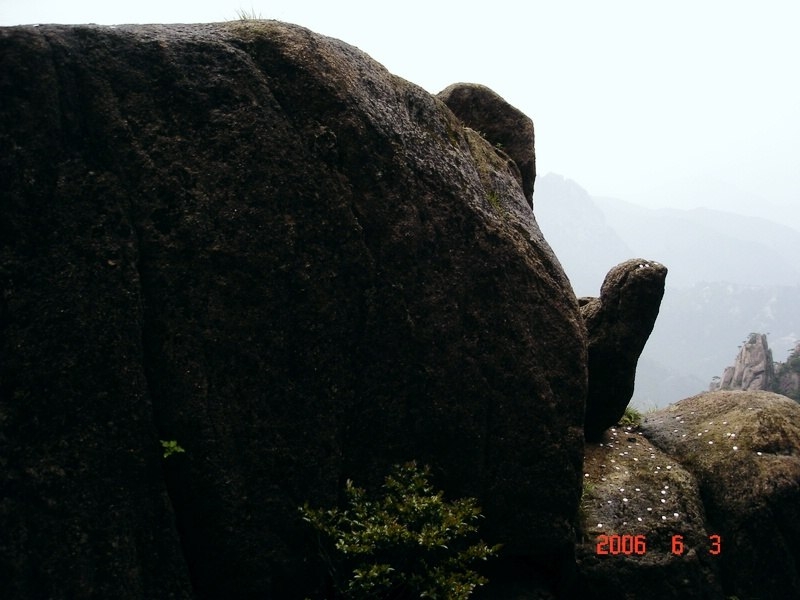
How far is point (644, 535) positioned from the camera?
36.6 ft

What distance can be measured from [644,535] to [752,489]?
267 cm

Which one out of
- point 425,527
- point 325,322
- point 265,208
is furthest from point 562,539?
point 265,208

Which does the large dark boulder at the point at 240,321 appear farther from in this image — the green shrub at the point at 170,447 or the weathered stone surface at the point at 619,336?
the weathered stone surface at the point at 619,336

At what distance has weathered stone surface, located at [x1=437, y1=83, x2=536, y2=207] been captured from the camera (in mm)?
16031

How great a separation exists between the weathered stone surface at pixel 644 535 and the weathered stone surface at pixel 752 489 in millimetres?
432

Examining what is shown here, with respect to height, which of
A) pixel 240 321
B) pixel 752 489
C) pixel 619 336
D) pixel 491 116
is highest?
pixel 491 116

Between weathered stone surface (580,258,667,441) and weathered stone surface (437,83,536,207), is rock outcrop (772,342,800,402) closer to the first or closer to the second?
weathered stone surface (580,258,667,441)

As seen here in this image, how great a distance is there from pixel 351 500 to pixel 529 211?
7.39 metres

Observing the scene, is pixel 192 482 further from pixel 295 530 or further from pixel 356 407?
pixel 356 407

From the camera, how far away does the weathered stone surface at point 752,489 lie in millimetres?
11695
